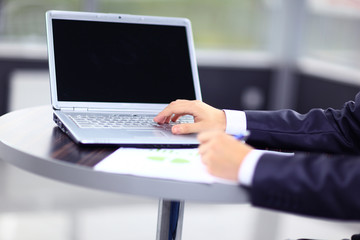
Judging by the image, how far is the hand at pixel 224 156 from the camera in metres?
0.96

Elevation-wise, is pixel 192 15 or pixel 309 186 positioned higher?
pixel 309 186

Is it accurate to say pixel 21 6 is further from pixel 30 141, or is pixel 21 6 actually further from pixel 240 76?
pixel 30 141

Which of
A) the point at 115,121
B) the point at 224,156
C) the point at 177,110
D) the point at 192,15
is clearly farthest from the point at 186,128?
the point at 192,15

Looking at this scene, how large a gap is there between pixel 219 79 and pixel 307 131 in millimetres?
3252

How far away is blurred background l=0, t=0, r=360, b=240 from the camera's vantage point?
2.70m

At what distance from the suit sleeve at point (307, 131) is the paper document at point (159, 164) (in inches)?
9.1

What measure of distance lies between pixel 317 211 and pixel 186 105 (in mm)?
491

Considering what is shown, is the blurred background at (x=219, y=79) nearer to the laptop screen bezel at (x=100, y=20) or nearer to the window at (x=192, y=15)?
the window at (x=192, y=15)

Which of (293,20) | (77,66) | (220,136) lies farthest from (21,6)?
(220,136)

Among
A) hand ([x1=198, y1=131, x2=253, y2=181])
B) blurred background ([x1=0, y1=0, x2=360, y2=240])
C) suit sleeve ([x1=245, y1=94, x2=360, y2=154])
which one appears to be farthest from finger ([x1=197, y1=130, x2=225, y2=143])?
blurred background ([x1=0, y1=0, x2=360, y2=240])

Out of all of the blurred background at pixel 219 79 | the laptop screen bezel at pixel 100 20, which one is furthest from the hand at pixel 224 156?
the blurred background at pixel 219 79

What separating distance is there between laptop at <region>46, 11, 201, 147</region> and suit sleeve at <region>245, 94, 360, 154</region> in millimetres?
215

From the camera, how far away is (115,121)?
1.31m

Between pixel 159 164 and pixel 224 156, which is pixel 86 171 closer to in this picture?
pixel 159 164
